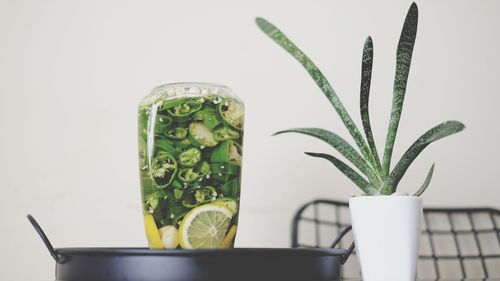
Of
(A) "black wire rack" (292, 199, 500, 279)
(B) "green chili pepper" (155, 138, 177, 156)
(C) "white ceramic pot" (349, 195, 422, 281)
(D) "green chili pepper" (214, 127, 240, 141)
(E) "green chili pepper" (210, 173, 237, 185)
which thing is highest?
(D) "green chili pepper" (214, 127, 240, 141)

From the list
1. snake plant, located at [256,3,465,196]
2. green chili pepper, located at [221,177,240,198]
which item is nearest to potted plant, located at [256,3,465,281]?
snake plant, located at [256,3,465,196]

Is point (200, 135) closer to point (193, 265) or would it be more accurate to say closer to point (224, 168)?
point (224, 168)

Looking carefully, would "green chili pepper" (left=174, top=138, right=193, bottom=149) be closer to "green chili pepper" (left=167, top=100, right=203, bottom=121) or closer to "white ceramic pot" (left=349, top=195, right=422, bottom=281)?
"green chili pepper" (left=167, top=100, right=203, bottom=121)

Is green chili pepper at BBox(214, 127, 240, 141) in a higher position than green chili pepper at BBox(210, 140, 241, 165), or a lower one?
higher

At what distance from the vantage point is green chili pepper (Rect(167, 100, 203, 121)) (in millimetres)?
597

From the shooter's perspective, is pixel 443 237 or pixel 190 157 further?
pixel 443 237

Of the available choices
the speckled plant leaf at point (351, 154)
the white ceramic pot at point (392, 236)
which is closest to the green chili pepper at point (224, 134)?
the speckled plant leaf at point (351, 154)

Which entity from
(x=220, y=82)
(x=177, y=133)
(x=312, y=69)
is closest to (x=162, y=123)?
(x=177, y=133)

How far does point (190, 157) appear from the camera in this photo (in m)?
0.59

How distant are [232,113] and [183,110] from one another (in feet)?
0.24

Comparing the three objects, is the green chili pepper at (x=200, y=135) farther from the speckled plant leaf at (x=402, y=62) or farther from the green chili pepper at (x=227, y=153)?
the speckled plant leaf at (x=402, y=62)

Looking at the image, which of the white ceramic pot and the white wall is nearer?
the white ceramic pot

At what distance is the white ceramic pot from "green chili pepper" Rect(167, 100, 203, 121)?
28 cm

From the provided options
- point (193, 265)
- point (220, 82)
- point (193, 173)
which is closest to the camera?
point (193, 265)
